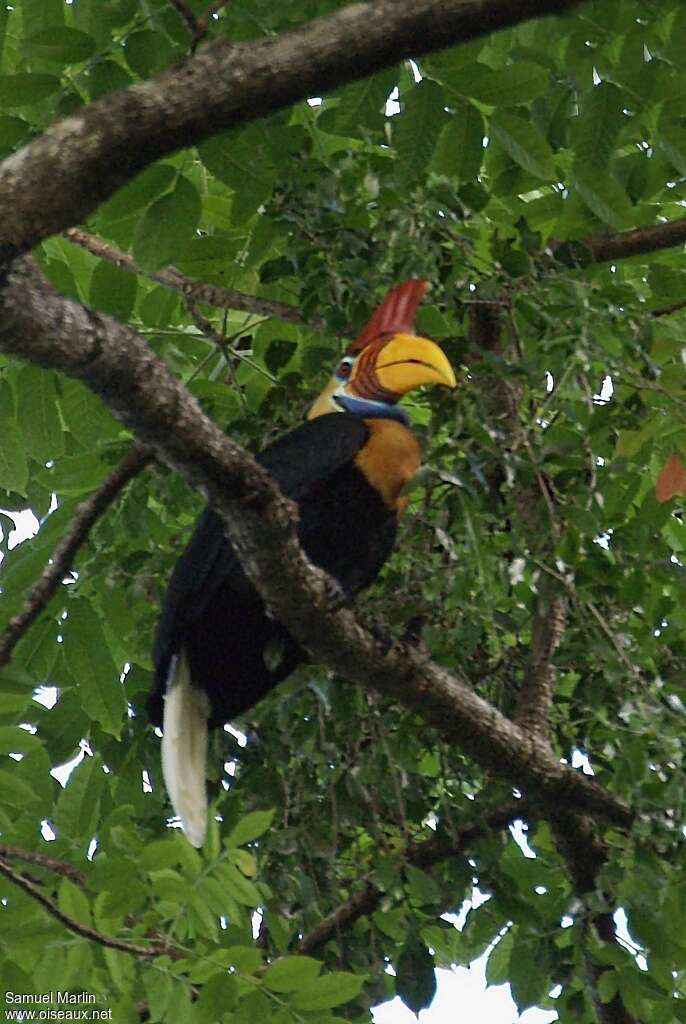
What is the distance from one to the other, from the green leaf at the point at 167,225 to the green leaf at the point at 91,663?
35.5 inches

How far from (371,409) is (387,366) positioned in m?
0.31

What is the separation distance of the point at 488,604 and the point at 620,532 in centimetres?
47

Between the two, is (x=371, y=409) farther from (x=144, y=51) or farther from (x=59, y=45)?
(x=59, y=45)

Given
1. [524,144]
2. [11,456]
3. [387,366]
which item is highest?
[11,456]

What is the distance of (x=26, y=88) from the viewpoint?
127 inches

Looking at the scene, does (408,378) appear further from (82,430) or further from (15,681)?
(15,681)

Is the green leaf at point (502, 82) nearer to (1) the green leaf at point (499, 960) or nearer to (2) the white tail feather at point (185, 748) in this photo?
(2) the white tail feather at point (185, 748)

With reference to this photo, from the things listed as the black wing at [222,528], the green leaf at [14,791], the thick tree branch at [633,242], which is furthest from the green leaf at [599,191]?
the green leaf at [14,791]

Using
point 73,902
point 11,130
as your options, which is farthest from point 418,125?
point 73,902

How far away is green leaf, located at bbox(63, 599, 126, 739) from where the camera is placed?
3646 millimetres

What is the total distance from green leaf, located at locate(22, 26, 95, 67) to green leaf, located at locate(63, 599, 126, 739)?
4.13 ft

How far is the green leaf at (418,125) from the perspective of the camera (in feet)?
10.4

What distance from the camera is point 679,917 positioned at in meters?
3.21

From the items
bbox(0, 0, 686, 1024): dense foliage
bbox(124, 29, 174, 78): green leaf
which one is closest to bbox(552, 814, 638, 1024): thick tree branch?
bbox(0, 0, 686, 1024): dense foliage
